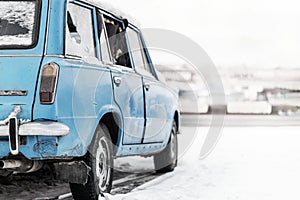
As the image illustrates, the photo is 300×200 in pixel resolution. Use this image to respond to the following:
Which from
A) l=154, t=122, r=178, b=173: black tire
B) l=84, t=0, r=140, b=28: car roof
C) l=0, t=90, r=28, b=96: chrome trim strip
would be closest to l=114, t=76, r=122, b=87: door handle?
l=84, t=0, r=140, b=28: car roof

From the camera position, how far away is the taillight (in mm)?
4992

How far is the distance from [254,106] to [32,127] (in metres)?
21.0

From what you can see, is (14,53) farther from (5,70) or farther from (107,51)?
(107,51)

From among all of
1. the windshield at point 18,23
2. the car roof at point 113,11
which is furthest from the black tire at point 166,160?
the windshield at point 18,23

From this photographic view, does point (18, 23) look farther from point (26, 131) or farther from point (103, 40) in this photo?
point (103, 40)

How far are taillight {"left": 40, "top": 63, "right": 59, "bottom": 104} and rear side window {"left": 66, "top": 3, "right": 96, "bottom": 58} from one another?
0.98 feet

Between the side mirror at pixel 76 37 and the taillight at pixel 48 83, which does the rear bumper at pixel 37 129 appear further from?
the side mirror at pixel 76 37

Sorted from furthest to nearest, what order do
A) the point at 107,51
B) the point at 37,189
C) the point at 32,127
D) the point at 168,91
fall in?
the point at 168,91, the point at 37,189, the point at 107,51, the point at 32,127

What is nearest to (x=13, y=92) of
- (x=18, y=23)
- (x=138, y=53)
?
(x=18, y=23)

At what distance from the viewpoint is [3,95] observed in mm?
5031

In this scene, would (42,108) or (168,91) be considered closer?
(42,108)

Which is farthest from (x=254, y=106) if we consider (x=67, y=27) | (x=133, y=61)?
(x=67, y=27)

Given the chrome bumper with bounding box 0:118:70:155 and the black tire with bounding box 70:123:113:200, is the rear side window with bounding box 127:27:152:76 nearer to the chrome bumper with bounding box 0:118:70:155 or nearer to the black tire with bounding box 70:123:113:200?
the black tire with bounding box 70:123:113:200

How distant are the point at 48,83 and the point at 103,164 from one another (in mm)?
1348
